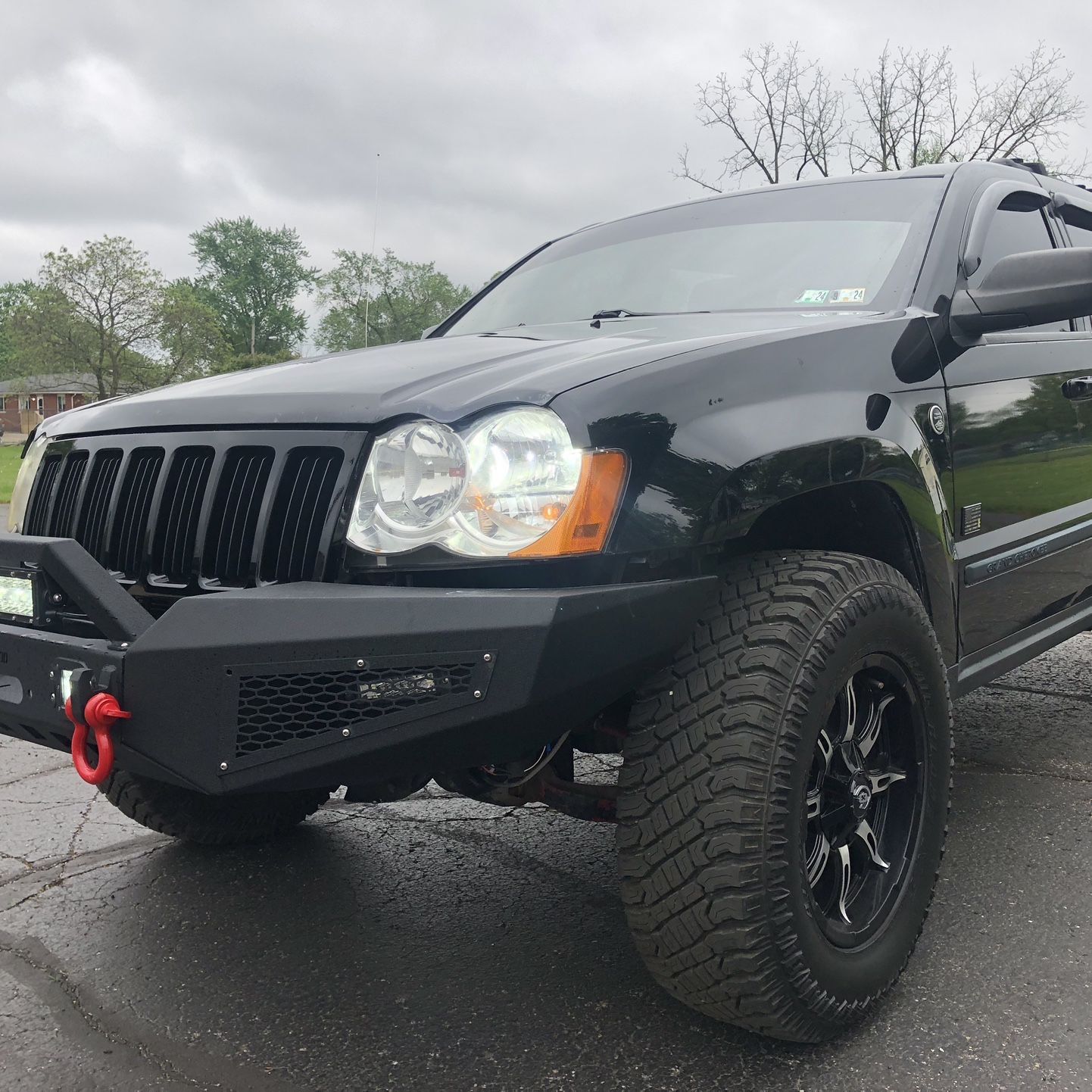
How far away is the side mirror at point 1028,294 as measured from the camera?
2.48 meters

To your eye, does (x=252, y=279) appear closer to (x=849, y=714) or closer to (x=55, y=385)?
(x=55, y=385)

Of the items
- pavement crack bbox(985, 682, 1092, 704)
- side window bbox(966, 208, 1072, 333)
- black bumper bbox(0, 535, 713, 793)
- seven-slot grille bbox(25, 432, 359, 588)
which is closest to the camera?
black bumper bbox(0, 535, 713, 793)

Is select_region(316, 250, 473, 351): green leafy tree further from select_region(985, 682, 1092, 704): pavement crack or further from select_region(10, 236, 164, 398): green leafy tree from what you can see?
select_region(985, 682, 1092, 704): pavement crack

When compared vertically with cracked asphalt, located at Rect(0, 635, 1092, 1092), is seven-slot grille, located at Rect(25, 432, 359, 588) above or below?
above

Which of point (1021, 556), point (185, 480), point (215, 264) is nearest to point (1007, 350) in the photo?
point (1021, 556)

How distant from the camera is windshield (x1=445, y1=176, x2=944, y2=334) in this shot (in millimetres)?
2742

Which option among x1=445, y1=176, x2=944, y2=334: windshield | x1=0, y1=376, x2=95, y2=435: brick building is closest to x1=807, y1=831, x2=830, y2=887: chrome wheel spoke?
x1=445, y1=176, x2=944, y2=334: windshield

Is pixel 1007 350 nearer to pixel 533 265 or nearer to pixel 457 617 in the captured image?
pixel 533 265

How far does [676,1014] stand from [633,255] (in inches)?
84.9

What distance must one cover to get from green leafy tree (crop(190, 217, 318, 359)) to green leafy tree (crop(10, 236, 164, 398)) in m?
16.5

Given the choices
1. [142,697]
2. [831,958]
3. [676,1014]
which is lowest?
[676,1014]

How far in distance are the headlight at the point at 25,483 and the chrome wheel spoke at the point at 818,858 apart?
1.90 m

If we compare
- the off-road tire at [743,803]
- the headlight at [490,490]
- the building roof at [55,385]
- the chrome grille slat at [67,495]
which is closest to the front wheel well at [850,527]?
the off-road tire at [743,803]

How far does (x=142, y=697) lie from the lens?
1.73 meters
